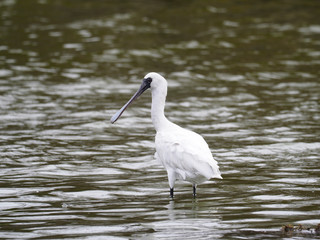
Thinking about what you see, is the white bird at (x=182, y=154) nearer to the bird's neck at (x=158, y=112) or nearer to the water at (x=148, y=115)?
the bird's neck at (x=158, y=112)

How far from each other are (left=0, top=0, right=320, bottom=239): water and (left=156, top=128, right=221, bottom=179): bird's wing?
0.39m

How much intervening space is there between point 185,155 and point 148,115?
648 cm

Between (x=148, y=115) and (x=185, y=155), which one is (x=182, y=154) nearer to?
(x=185, y=155)

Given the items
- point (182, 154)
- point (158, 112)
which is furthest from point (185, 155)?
point (158, 112)

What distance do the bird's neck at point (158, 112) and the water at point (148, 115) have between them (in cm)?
82

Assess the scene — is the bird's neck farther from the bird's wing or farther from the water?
the water

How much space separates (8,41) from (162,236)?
51.8 ft

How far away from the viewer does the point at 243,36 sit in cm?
2389

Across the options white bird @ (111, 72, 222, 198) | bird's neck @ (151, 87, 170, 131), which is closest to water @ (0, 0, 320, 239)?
white bird @ (111, 72, 222, 198)

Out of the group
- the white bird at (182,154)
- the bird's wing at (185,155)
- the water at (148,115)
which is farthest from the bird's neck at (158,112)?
the water at (148,115)

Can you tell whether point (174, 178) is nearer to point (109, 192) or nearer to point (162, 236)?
point (109, 192)

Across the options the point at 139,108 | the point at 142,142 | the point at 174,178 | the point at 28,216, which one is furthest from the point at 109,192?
the point at 139,108

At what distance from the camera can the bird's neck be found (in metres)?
10.9

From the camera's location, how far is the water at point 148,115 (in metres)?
9.13
